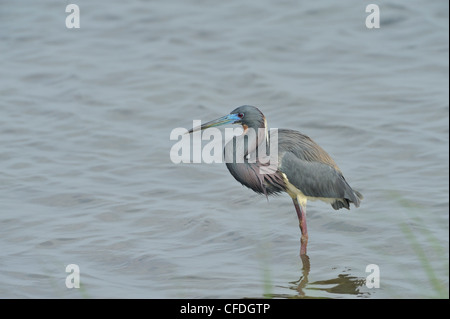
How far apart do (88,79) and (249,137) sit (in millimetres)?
6541

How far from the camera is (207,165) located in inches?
453

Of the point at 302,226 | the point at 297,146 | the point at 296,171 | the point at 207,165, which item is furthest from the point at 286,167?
the point at 207,165

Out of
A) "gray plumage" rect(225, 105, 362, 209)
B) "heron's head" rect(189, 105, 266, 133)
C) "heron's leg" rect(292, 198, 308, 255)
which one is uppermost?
"heron's head" rect(189, 105, 266, 133)

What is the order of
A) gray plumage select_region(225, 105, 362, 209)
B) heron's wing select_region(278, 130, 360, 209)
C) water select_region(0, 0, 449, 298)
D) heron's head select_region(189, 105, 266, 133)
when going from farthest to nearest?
heron's wing select_region(278, 130, 360, 209), gray plumage select_region(225, 105, 362, 209), heron's head select_region(189, 105, 266, 133), water select_region(0, 0, 449, 298)

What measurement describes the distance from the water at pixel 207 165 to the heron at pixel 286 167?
0.44m

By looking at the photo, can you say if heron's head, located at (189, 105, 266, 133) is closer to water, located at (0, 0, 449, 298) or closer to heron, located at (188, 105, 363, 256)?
heron, located at (188, 105, 363, 256)

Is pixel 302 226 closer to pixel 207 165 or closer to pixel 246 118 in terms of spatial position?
pixel 246 118

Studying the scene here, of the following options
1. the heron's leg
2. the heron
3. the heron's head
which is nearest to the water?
the heron's leg

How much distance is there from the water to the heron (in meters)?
0.44

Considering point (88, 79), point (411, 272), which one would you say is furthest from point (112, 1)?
point (411, 272)

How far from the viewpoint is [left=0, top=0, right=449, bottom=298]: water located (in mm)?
8195

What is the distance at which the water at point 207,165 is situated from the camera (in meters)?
8.20

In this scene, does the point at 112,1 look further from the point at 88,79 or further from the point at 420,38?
the point at 420,38

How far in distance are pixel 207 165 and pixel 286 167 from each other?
2.80 meters
